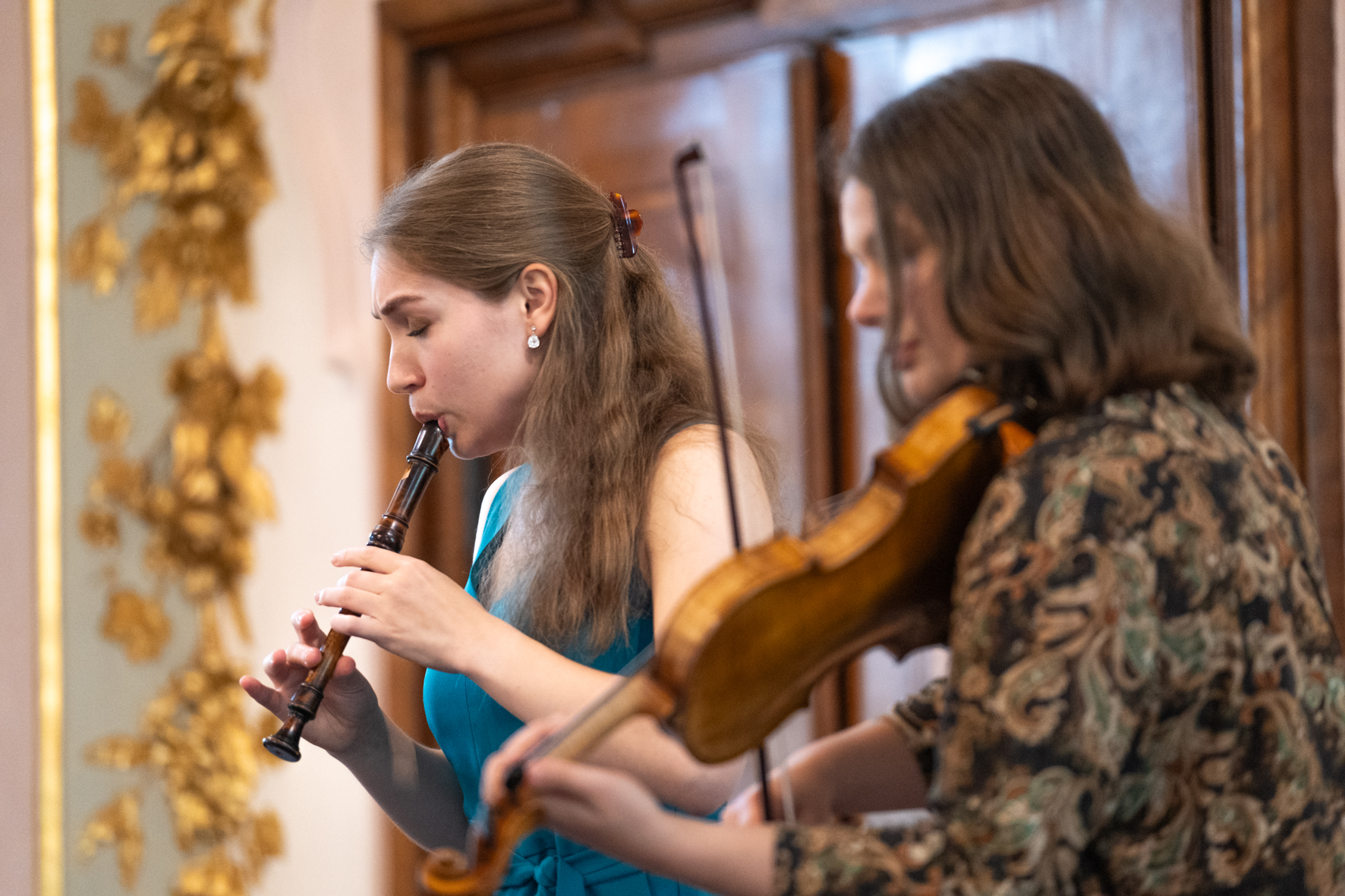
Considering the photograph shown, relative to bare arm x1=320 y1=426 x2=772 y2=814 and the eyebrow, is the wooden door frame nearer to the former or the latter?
bare arm x1=320 y1=426 x2=772 y2=814

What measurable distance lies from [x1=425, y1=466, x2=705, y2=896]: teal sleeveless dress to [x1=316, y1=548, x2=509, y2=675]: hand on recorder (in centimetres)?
13

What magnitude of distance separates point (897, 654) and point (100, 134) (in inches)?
81.6

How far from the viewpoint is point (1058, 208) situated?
0.79 m

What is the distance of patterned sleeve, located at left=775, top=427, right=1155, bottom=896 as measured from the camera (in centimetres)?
67

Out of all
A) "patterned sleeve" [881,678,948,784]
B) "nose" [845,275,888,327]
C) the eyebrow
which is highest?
the eyebrow

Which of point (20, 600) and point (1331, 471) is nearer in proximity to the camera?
point (1331, 471)

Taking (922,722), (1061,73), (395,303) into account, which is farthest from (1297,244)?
(395,303)

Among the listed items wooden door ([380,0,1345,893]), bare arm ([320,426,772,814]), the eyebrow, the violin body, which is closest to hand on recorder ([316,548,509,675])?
bare arm ([320,426,772,814])

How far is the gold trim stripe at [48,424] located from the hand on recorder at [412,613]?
1447mm

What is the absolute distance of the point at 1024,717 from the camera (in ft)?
2.19

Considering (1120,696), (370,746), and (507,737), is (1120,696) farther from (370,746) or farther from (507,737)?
(370,746)

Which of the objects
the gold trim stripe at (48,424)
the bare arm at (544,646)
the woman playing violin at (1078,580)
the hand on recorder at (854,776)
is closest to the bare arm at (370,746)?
the bare arm at (544,646)

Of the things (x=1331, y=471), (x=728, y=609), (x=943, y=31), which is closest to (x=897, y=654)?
(x=728, y=609)

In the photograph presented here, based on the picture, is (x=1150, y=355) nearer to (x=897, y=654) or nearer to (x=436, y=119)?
(x=897, y=654)
